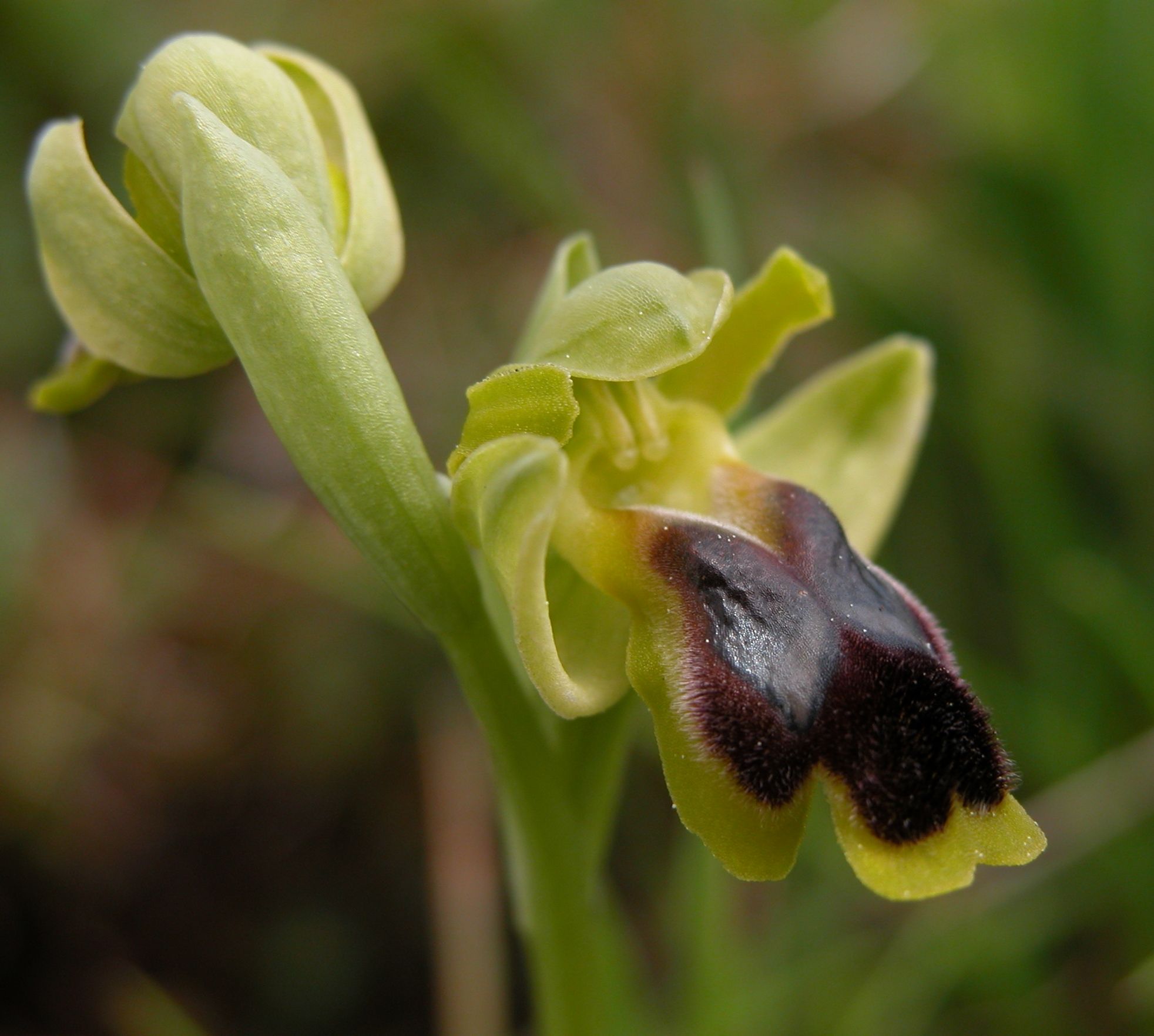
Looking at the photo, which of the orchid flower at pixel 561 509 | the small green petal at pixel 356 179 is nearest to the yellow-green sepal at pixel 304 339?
the orchid flower at pixel 561 509

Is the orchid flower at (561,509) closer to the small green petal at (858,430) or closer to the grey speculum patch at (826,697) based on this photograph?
the grey speculum patch at (826,697)

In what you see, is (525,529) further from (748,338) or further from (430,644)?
(430,644)

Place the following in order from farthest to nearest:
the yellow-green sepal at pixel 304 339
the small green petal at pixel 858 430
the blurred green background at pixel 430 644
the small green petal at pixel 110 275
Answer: the blurred green background at pixel 430 644 → the small green petal at pixel 858 430 → the small green petal at pixel 110 275 → the yellow-green sepal at pixel 304 339

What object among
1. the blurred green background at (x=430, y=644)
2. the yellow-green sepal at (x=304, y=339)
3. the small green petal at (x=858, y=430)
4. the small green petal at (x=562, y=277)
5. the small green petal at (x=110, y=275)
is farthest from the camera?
the blurred green background at (x=430, y=644)

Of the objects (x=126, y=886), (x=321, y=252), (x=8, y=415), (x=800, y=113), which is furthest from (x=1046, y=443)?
(x=8, y=415)

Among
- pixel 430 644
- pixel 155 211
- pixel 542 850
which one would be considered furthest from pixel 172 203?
pixel 430 644

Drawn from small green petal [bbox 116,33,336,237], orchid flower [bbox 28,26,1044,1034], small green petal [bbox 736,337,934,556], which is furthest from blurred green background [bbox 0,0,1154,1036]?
small green petal [bbox 116,33,336,237]
